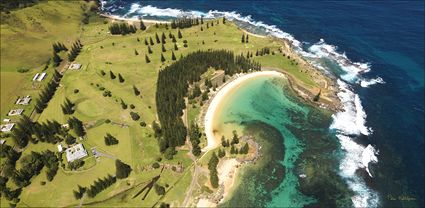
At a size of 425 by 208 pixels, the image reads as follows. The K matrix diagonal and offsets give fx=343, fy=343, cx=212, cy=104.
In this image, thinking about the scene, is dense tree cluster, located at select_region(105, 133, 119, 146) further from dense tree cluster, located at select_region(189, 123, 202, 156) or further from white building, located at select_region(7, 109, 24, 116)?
white building, located at select_region(7, 109, 24, 116)

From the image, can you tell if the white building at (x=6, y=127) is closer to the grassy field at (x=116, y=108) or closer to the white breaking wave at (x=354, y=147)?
the grassy field at (x=116, y=108)

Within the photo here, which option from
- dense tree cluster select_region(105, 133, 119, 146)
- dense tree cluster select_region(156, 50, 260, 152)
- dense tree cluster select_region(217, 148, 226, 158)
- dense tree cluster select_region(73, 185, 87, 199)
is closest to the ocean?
dense tree cluster select_region(217, 148, 226, 158)

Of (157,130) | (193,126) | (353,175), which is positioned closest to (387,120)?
(353,175)

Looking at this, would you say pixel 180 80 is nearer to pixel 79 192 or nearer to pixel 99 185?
pixel 99 185

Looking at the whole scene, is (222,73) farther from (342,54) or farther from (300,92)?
(342,54)

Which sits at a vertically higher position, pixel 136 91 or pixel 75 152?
pixel 136 91

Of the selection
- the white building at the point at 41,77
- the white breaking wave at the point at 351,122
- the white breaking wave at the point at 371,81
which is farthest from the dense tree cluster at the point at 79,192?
the white breaking wave at the point at 371,81

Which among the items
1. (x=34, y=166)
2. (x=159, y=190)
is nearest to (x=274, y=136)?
(x=159, y=190)
